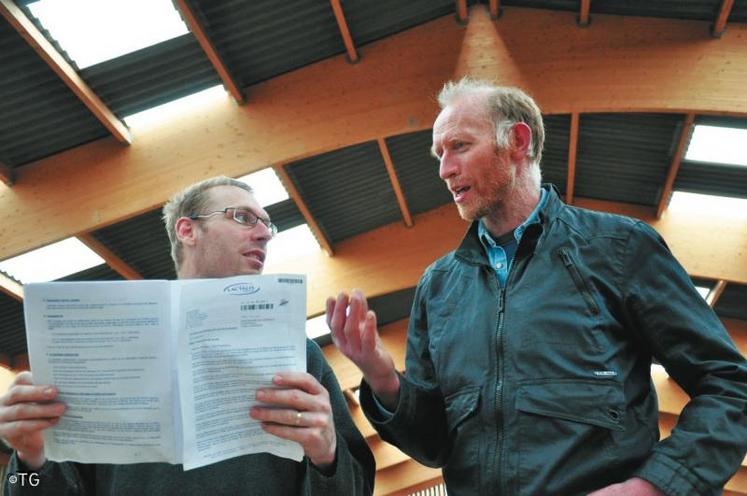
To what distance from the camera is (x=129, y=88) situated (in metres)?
9.52

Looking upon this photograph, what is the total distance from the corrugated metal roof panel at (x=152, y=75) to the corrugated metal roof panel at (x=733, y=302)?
35.7 ft

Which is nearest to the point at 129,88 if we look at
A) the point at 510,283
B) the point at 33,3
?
the point at 33,3

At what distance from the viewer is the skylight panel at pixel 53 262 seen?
11.5 meters

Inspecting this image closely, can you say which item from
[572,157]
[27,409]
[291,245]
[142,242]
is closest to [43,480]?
[27,409]

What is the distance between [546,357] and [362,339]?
62 centimetres

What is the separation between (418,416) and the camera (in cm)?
291

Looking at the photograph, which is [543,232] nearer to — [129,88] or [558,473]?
[558,473]

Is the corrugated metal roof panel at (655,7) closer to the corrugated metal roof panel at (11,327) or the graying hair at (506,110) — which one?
the graying hair at (506,110)

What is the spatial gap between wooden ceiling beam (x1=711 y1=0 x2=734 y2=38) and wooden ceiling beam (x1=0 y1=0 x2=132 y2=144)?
290 inches

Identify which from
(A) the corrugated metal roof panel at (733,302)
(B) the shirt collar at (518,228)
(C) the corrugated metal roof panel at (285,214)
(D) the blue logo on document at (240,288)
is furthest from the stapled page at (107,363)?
(A) the corrugated metal roof panel at (733,302)

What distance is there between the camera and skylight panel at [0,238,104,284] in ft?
37.8

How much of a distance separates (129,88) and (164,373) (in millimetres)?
7672

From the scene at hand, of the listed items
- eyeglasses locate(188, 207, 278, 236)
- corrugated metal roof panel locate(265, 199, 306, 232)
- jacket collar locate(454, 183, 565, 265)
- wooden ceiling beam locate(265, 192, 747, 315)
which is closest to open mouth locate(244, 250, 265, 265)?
eyeglasses locate(188, 207, 278, 236)

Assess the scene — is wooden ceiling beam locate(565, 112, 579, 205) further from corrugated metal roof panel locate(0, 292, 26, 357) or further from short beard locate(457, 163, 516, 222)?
corrugated metal roof panel locate(0, 292, 26, 357)
